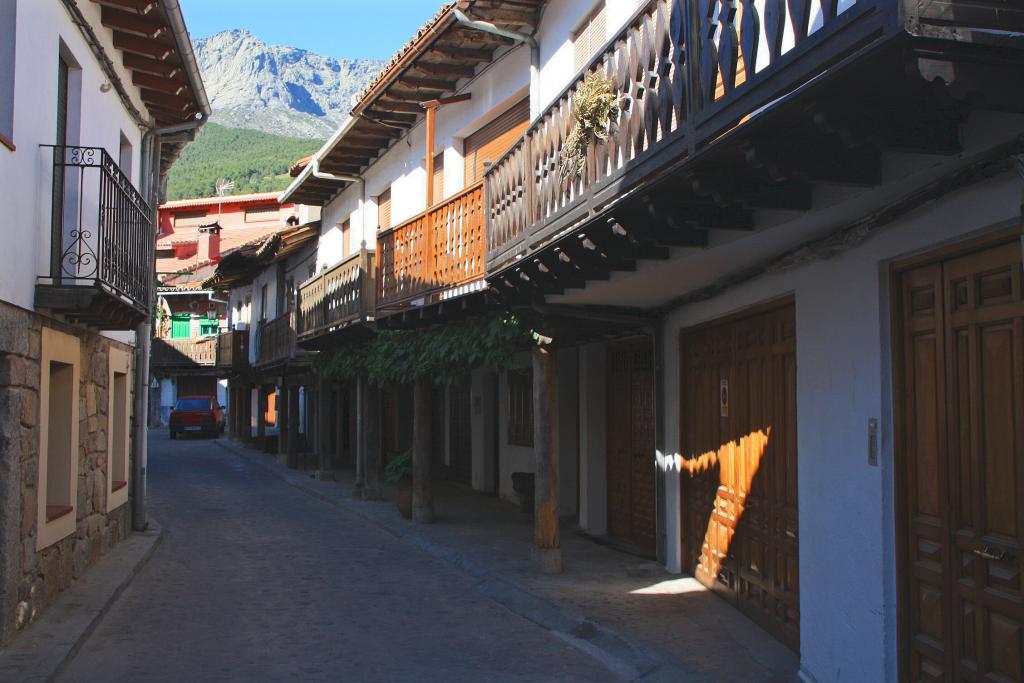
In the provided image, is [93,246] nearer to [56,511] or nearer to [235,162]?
[56,511]

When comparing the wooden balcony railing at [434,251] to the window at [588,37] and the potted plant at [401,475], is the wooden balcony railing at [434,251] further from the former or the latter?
the potted plant at [401,475]

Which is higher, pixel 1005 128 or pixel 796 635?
pixel 1005 128

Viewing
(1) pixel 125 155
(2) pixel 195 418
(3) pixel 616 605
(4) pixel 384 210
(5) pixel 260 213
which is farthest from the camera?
(5) pixel 260 213

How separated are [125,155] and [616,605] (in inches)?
313

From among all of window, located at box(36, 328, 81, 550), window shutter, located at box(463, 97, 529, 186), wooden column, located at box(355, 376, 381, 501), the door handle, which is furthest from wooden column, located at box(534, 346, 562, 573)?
wooden column, located at box(355, 376, 381, 501)

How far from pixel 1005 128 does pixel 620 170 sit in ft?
8.12

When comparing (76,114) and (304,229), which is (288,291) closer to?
(304,229)

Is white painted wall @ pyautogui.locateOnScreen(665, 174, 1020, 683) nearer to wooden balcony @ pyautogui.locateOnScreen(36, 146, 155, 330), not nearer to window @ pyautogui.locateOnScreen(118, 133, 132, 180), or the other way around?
wooden balcony @ pyautogui.locateOnScreen(36, 146, 155, 330)

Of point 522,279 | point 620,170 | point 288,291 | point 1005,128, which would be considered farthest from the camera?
point 288,291

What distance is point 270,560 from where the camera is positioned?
1159 cm

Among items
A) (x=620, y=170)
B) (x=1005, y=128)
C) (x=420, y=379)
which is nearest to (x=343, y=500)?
(x=420, y=379)

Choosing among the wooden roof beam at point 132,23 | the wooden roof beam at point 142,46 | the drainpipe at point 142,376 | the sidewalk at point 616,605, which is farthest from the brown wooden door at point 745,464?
the drainpipe at point 142,376

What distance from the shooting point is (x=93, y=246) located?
924 centimetres

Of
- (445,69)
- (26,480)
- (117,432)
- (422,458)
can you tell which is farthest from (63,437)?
(445,69)
